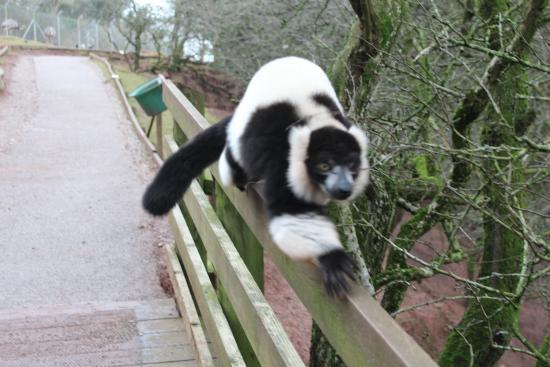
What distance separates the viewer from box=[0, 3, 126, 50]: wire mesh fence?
1539 inches

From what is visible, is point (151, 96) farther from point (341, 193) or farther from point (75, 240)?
point (341, 193)

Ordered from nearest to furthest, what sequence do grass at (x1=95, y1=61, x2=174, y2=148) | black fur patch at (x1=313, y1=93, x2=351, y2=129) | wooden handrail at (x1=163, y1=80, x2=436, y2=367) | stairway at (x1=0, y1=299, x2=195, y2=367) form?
wooden handrail at (x1=163, y1=80, x2=436, y2=367) < black fur patch at (x1=313, y1=93, x2=351, y2=129) < stairway at (x1=0, y1=299, x2=195, y2=367) < grass at (x1=95, y1=61, x2=174, y2=148)

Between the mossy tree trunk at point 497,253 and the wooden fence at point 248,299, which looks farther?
the mossy tree trunk at point 497,253

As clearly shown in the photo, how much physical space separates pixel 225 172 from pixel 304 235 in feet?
3.74

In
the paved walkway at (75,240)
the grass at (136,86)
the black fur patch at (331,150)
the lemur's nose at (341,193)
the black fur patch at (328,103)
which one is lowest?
the grass at (136,86)

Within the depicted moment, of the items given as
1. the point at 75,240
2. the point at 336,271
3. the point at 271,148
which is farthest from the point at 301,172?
the point at 75,240

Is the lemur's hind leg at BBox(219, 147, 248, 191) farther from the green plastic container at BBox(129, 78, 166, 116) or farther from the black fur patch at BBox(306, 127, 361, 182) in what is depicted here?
the green plastic container at BBox(129, 78, 166, 116)

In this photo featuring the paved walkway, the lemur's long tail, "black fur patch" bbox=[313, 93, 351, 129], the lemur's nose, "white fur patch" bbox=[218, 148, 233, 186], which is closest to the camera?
the lemur's nose

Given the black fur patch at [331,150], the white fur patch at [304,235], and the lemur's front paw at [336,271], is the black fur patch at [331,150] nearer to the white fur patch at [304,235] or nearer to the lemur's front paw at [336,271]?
the white fur patch at [304,235]

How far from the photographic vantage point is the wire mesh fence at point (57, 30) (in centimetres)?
3909

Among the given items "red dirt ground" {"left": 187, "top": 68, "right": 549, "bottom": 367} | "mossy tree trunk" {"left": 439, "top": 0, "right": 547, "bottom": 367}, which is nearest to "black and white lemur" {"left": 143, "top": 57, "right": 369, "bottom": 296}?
"mossy tree trunk" {"left": 439, "top": 0, "right": 547, "bottom": 367}

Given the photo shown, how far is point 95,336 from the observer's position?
409cm

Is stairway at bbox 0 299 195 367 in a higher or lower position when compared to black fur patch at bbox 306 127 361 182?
lower

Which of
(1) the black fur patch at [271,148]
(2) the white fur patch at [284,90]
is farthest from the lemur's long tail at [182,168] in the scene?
(1) the black fur patch at [271,148]
